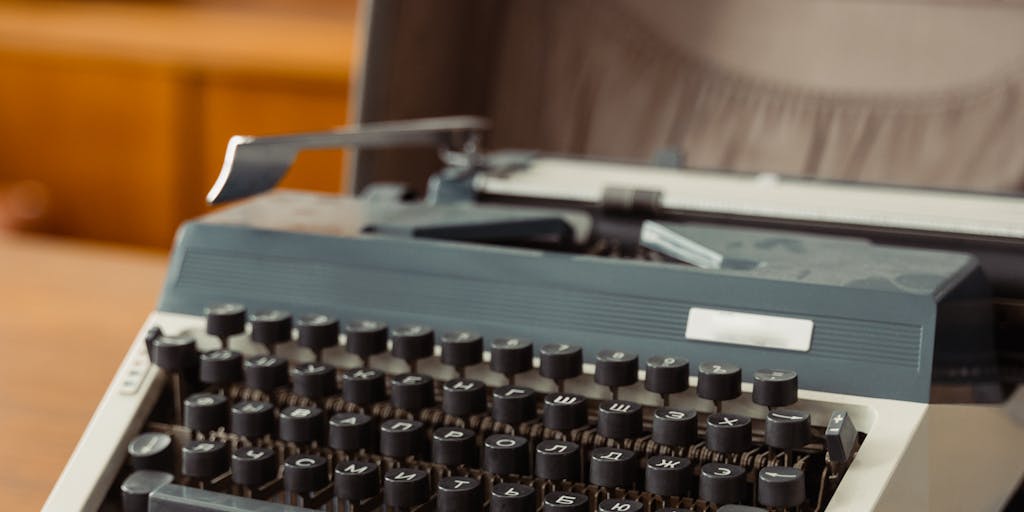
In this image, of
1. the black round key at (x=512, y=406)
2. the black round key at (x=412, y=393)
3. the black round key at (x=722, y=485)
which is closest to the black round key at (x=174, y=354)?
the black round key at (x=412, y=393)

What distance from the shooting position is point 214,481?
1.29 m

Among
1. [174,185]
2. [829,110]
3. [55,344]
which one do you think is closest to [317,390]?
[55,344]

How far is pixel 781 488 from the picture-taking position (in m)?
1.08

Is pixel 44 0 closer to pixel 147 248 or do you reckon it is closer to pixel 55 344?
pixel 147 248

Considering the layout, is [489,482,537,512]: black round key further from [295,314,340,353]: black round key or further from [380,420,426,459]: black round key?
[295,314,340,353]: black round key

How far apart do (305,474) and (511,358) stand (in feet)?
0.68

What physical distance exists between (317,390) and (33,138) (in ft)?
12.4

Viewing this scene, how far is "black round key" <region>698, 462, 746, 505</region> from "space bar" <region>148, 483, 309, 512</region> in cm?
34

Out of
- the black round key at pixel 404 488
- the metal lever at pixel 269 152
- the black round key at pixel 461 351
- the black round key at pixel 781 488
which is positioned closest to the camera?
the black round key at pixel 781 488

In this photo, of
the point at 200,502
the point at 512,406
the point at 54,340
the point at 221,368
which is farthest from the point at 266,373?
the point at 54,340

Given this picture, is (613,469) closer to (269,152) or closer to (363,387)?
(363,387)

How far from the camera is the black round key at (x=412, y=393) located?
50.1 inches

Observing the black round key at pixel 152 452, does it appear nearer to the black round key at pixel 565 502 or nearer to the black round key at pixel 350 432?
the black round key at pixel 350 432

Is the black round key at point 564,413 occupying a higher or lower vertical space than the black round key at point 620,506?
higher
